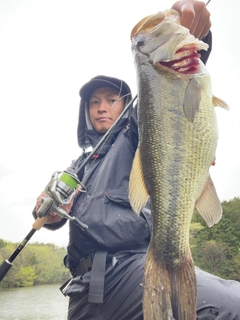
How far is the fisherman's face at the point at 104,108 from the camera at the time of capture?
4467mm

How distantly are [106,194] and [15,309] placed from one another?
2839cm

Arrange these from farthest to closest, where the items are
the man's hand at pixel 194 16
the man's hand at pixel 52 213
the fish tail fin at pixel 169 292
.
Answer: the man's hand at pixel 52 213 < the man's hand at pixel 194 16 < the fish tail fin at pixel 169 292

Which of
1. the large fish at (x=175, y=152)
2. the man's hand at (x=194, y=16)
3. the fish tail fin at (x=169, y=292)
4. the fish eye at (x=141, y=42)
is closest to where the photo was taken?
the fish tail fin at (x=169, y=292)

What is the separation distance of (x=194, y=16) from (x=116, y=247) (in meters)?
2.15

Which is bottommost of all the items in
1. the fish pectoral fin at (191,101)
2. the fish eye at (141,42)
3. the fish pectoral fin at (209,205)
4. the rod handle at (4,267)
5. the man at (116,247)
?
the rod handle at (4,267)

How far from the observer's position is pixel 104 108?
449cm

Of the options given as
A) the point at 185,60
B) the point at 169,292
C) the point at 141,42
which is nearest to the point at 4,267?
the point at 169,292

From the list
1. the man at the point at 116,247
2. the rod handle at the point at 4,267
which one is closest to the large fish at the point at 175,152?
the man at the point at 116,247

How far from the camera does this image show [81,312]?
3.30 m

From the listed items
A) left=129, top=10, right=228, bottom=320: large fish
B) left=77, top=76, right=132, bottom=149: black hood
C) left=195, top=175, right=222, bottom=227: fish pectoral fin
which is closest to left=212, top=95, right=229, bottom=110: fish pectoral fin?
left=129, top=10, right=228, bottom=320: large fish

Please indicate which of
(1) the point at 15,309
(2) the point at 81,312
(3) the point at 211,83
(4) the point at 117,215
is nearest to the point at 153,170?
(3) the point at 211,83

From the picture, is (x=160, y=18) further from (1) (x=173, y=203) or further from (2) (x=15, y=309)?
(2) (x=15, y=309)

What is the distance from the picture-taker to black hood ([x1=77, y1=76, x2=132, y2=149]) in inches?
186

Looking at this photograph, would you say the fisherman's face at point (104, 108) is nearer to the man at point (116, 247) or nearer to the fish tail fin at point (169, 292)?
the man at point (116, 247)
